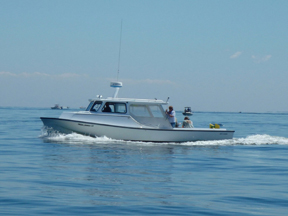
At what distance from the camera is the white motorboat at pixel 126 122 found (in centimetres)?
2289

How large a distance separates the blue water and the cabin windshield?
6.31ft

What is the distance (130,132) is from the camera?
2291cm

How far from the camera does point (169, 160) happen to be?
17.3 meters

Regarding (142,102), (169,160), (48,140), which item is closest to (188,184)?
(169,160)

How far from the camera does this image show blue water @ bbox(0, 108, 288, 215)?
9.12m

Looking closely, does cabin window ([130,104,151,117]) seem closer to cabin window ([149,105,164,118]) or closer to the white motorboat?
the white motorboat

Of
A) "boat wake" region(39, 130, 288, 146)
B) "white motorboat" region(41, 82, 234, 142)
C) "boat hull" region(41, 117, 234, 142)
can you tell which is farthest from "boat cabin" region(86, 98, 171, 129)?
"boat wake" region(39, 130, 288, 146)

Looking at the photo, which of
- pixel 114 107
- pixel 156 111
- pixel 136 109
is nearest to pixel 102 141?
pixel 114 107

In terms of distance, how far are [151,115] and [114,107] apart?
2.08 meters

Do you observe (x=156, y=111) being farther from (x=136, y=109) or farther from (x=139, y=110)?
(x=136, y=109)

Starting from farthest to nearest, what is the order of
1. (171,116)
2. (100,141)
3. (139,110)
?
(171,116) → (139,110) → (100,141)

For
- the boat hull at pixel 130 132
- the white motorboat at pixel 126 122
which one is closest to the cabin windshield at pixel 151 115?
the white motorboat at pixel 126 122

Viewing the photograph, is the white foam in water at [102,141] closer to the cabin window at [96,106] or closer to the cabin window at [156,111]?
the cabin window at [96,106]

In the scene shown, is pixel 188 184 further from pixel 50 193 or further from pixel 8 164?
pixel 8 164
